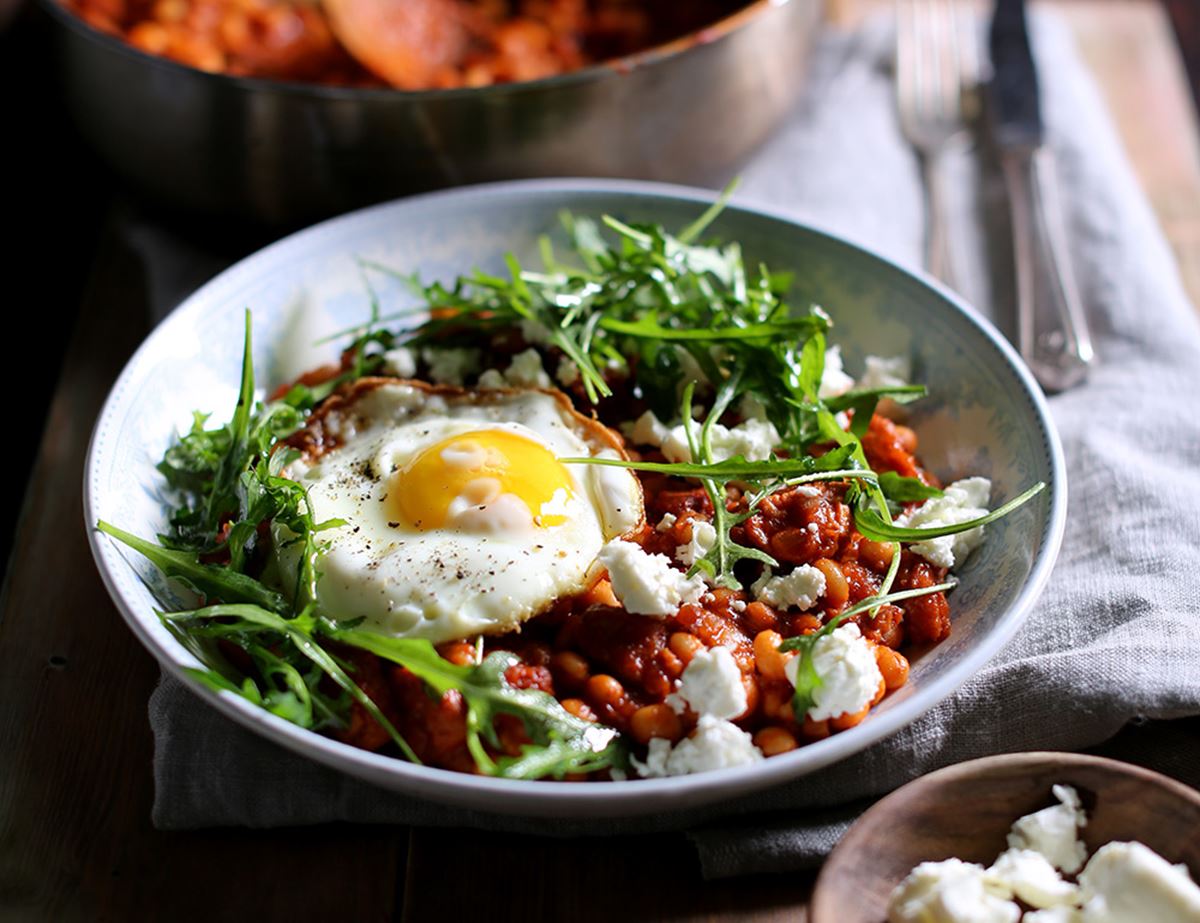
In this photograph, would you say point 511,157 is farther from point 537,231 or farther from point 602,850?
point 602,850

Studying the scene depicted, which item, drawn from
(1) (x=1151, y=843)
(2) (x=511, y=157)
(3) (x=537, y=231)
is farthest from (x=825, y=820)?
(2) (x=511, y=157)

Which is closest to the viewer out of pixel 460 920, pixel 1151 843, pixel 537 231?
pixel 1151 843

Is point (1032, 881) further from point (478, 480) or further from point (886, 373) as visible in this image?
point (886, 373)

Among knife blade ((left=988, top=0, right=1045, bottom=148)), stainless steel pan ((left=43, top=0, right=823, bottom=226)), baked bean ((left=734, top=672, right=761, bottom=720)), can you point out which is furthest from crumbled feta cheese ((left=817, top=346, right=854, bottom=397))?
knife blade ((left=988, top=0, right=1045, bottom=148))

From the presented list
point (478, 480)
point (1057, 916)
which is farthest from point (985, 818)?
point (478, 480)

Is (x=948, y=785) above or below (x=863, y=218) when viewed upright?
below

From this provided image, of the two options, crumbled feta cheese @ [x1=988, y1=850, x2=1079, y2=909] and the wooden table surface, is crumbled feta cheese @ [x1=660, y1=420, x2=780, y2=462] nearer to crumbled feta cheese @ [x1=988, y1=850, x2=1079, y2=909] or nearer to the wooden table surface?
the wooden table surface

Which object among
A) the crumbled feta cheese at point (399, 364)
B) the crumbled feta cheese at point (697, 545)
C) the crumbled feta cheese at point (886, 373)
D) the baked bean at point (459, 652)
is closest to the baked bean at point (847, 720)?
the crumbled feta cheese at point (697, 545)
